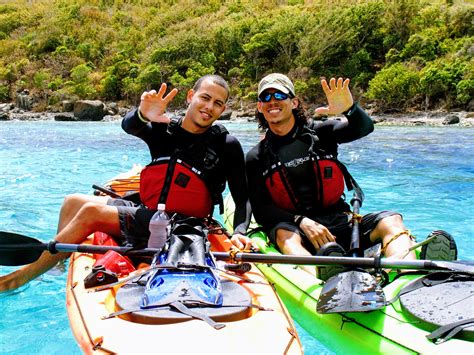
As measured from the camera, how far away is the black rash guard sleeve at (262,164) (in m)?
3.09

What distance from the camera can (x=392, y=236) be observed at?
9.19ft

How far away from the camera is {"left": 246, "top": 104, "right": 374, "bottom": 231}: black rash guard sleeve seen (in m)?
3.09

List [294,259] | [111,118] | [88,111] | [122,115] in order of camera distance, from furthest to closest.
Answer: [122,115]
[111,118]
[88,111]
[294,259]

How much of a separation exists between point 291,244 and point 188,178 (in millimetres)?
745

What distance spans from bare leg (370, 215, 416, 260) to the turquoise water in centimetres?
69

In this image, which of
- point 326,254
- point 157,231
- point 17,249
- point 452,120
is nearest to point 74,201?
point 17,249

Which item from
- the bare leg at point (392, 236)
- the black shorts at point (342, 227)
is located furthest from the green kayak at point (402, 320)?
the black shorts at point (342, 227)

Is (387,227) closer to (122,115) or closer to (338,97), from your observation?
(338,97)

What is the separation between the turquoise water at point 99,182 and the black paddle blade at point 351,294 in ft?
1.69

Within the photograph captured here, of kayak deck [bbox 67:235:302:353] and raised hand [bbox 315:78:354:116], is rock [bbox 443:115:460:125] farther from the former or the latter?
kayak deck [bbox 67:235:302:353]

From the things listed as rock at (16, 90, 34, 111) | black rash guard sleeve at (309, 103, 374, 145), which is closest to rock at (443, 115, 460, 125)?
black rash guard sleeve at (309, 103, 374, 145)

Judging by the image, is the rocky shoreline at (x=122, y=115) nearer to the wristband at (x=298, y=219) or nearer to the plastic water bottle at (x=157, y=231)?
the wristband at (x=298, y=219)

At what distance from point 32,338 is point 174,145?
140 cm

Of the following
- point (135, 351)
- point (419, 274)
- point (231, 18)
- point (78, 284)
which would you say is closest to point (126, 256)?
point (78, 284)
